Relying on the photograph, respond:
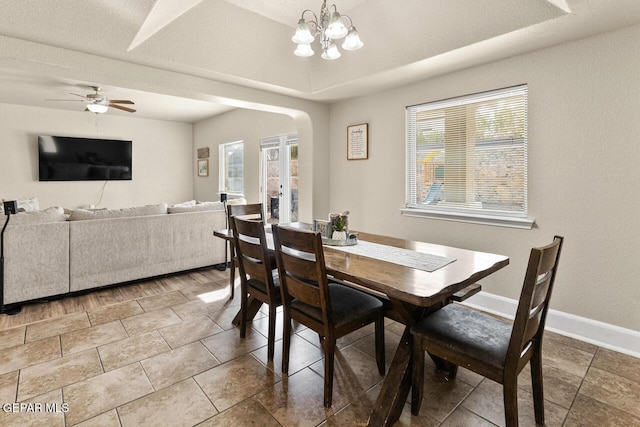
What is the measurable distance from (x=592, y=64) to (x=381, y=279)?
87.8 inches

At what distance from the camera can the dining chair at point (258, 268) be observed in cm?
205

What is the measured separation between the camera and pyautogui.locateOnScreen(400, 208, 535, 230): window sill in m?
2.70

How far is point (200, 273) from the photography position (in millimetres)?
4066

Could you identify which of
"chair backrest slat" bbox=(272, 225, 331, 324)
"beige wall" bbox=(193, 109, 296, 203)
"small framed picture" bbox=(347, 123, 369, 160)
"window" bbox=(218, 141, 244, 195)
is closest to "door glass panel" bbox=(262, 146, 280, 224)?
"beige wall" bbox=(193, 109, 296, 203)

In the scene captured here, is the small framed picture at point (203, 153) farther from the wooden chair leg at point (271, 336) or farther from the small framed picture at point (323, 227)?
the wooden chair leg at point (271, 336)

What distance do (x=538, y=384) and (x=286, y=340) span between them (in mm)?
1296

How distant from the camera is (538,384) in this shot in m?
1.60

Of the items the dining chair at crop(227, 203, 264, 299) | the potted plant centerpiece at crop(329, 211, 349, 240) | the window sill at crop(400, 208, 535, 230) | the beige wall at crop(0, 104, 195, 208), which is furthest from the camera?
the beige wall at crop(0, 104, 195, 208)

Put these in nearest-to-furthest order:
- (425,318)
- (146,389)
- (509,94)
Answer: (425,318)
(146,389)
(509,94)

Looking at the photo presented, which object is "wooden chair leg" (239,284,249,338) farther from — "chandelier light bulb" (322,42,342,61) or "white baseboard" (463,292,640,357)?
"white baseboard" (463,292,640,357)

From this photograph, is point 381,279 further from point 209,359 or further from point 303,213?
point 303,213

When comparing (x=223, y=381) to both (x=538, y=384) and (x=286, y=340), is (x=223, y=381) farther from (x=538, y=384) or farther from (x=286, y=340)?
(x=538, y=384)

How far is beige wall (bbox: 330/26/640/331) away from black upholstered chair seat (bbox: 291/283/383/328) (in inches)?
59.8

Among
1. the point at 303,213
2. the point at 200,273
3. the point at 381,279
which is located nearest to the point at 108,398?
the point at 381,279
